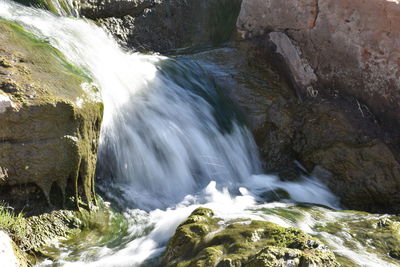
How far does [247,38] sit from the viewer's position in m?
7.44

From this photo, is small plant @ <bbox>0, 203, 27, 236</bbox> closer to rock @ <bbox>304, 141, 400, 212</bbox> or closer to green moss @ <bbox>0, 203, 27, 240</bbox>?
green moss @ <bbox>0, 203, 27, 240</bbox>

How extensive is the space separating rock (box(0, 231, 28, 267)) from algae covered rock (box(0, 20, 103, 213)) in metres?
0.74

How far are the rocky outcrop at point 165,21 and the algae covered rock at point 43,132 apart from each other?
10.2ft

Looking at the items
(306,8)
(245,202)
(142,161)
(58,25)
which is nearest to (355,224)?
(245,202)

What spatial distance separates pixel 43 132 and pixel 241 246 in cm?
172

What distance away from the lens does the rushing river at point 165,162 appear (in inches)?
169

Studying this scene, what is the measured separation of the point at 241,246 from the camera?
341 cm

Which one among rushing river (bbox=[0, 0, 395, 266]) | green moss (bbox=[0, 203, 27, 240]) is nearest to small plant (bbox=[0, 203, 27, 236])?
green moss (bbox=[0, 203, 27, 240])

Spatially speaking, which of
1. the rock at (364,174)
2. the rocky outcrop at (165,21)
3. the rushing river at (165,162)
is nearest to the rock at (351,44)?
the rock at (364,174)

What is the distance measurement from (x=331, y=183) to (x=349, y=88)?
3.77 ft

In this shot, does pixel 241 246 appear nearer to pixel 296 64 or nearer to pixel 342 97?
pixel 342 97

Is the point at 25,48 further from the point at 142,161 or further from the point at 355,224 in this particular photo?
the point at 355,224

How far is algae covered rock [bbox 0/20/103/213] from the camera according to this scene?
4.17 meters

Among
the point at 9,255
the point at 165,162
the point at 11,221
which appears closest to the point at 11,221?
the point at 11,221
